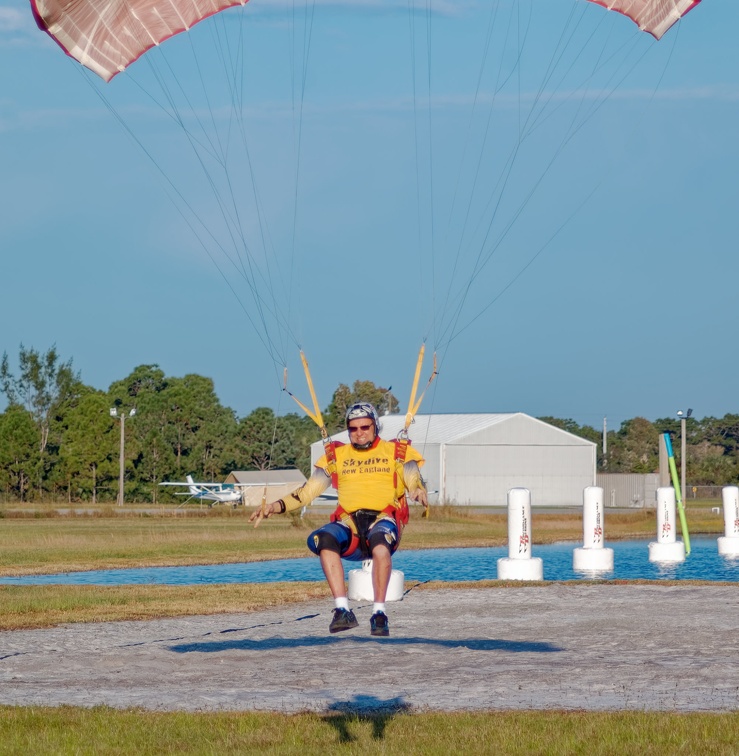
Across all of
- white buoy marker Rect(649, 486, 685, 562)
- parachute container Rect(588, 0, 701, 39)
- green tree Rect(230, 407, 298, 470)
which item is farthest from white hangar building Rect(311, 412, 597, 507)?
parachute container Rect(588, 0, 701, 39)

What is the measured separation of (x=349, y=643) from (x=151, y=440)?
2878 inches

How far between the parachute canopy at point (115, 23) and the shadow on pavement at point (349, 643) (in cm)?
618

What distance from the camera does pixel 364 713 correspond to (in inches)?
364

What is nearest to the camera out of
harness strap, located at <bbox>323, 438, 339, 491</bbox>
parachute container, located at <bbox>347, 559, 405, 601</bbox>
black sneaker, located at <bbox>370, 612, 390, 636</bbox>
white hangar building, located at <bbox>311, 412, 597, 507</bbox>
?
black sneaker, located at <bbox>370, 612, 390, 636</bbox>

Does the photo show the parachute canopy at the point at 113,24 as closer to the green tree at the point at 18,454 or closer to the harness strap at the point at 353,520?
the harness strap at the point at 353,520

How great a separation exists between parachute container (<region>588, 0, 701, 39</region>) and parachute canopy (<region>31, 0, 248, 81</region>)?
4.14 m

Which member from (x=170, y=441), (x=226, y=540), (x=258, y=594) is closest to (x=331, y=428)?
(x=170, y=441)

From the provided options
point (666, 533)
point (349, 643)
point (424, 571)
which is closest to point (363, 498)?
point (349, 643)

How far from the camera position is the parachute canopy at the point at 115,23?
1300cm

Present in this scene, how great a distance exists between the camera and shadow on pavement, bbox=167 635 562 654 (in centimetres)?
1299

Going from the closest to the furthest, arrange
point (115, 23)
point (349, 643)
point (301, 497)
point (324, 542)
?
point (324, 542) < point (301, 497) < point (115, 23) < point (349, 643)

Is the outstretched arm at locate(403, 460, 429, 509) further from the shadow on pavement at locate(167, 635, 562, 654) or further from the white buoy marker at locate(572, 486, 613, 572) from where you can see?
the white buoy marker at locate(572, 486, 613, 572)

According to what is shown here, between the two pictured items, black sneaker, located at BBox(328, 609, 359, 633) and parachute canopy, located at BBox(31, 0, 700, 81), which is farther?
parachute canopy, located at BBox(31, 0, 700, 81)

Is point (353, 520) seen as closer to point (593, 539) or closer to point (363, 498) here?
point (363, 498)
